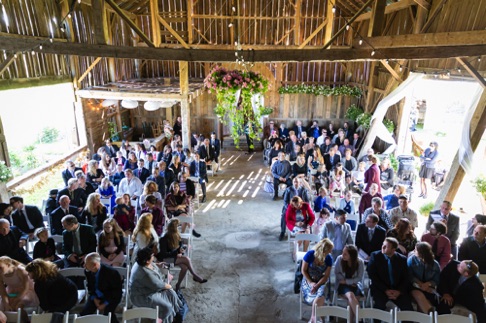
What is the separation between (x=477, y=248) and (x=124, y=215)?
599 centimetres

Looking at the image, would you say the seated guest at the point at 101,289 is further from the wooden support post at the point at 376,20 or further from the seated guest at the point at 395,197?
the wooden support post at the point at 376,20

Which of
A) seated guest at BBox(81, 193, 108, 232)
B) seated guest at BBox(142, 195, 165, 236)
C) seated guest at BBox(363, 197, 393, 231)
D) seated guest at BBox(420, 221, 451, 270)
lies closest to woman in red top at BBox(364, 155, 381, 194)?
seated guest at BBox(363, 197, 393, 231)

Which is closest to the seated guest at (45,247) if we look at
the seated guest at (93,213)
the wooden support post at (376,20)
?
the seated guest at (93,213)

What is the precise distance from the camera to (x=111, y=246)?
5.81m

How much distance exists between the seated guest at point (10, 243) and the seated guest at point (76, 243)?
A: 709 mm

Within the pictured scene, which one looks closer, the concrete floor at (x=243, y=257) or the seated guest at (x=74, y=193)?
the concrete floor at (x=243, y=257)

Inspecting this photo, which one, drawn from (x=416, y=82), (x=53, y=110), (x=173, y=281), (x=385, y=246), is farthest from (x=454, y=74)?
(x=53, y=110)

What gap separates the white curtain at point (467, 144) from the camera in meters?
7.41

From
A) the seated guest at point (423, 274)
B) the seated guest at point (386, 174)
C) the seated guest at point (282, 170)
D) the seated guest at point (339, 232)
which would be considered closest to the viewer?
the seated guest at point (423, 274)

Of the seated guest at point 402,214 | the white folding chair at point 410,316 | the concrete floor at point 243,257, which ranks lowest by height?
the concrete floor at point 243,257

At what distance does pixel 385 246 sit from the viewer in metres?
5.11

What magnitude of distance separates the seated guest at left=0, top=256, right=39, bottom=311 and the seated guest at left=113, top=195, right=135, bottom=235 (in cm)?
216

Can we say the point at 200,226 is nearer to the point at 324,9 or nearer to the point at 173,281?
the point at 173,281

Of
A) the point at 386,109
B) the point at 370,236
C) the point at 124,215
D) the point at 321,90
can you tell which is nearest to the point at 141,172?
the point at 124,215
